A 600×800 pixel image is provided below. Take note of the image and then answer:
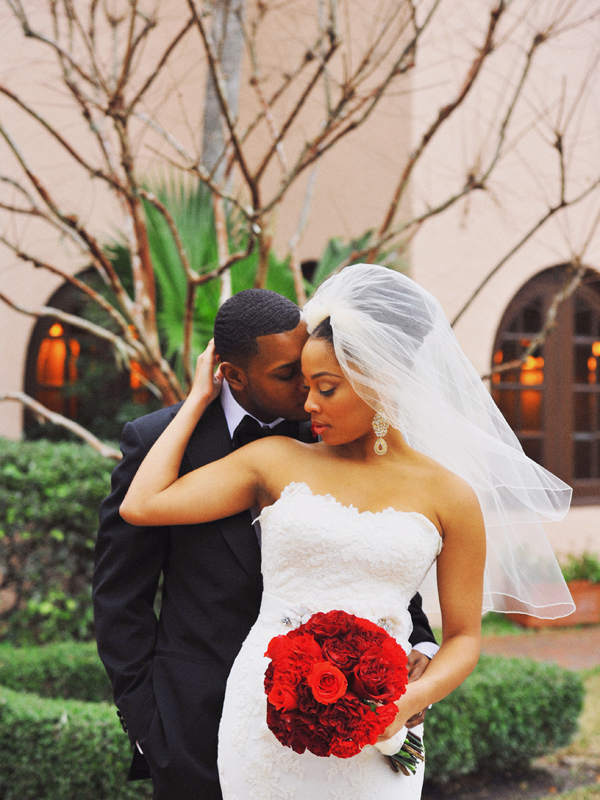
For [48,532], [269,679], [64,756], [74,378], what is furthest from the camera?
[74,378]

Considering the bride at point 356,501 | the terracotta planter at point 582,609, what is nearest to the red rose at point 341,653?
the bride at point 356,501

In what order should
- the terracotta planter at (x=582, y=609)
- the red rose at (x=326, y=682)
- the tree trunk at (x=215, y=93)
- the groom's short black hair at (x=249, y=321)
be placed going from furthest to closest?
the terracotta planter at (x=582, y=609)
the tree trunk at (x=215, y=93)
the groom's short black hair at (x=249, y=321)
the red rose at (x=326, y=682)

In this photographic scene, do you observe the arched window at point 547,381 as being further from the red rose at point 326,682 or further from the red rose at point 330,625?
the red rose at point 326,682

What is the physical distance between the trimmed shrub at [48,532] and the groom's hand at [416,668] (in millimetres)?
3453

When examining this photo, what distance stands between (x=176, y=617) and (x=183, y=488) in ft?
1.34

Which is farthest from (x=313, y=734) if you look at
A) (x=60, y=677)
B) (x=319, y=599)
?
(x=60, y=677)

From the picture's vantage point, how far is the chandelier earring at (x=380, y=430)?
5.98 feet

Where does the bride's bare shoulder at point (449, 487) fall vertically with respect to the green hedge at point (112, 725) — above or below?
above

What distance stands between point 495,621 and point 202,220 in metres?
4.85

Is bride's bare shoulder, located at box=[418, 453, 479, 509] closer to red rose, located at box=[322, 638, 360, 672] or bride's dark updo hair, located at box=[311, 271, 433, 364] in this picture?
bride's dark updo hair, located at box=[311, 271, 433, 364]

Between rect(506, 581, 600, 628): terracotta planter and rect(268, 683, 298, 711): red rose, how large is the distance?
6.15 m

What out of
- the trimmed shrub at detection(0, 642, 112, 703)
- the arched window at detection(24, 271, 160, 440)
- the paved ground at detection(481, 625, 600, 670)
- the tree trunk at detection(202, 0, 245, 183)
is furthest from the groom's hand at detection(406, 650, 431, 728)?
the arched window at detection(24, 271, 160, 440)

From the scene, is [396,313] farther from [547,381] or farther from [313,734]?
[547,381]

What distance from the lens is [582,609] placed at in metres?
7.14
